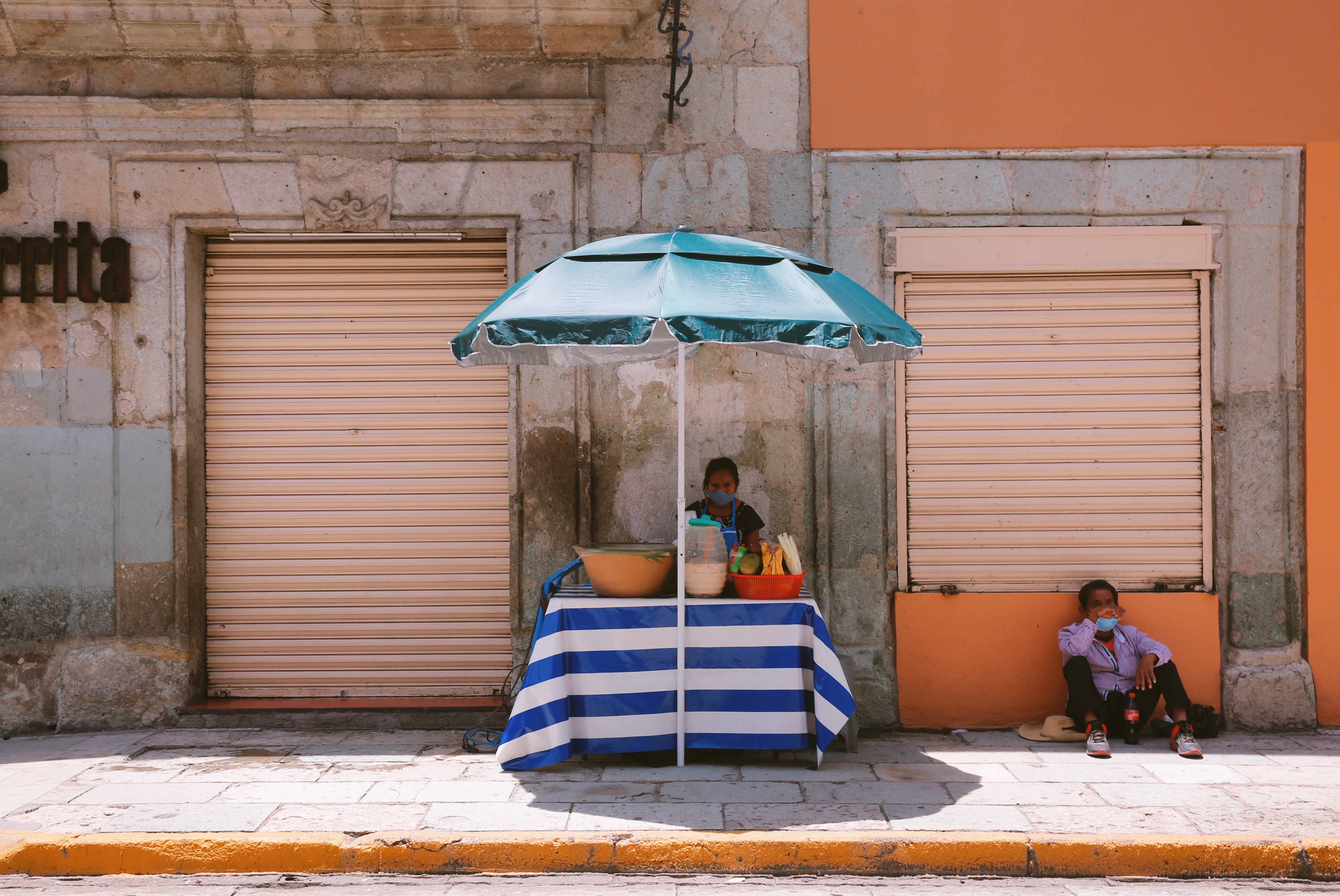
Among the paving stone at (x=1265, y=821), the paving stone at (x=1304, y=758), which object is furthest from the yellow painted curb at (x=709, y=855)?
the paving stone at (x=1304, y=758)

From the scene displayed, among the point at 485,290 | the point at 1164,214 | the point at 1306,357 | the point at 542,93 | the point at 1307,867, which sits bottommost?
the point at 1307,867

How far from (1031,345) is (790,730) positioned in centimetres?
324

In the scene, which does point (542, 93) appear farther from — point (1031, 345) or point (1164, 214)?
point (1164, 214)

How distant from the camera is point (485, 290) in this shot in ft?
22.9

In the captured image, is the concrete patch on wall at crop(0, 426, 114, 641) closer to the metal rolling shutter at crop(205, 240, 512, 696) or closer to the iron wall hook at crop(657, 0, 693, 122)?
the metal rolling shutter at crop(205, 240, 512, 696)

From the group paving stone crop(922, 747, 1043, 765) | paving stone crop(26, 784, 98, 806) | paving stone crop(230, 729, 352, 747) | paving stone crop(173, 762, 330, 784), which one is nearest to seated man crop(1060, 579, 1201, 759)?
paving stone crop(922, 747, 1043, 765)

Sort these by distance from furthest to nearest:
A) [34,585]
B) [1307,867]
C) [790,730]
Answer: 1. [34,585]
2. [790,730]
3. [1307,867]

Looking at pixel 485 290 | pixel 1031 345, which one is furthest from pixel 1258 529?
pixel 485 290

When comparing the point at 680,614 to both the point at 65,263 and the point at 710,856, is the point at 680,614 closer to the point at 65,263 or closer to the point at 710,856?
the point at 710,856

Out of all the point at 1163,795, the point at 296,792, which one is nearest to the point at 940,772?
the point at 1163,795

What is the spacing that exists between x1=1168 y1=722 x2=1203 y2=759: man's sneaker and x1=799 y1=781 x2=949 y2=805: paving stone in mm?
1544

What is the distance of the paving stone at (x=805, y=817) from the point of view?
14.8ft

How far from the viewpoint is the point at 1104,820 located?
4.61m

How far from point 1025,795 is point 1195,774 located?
1.16 metres
